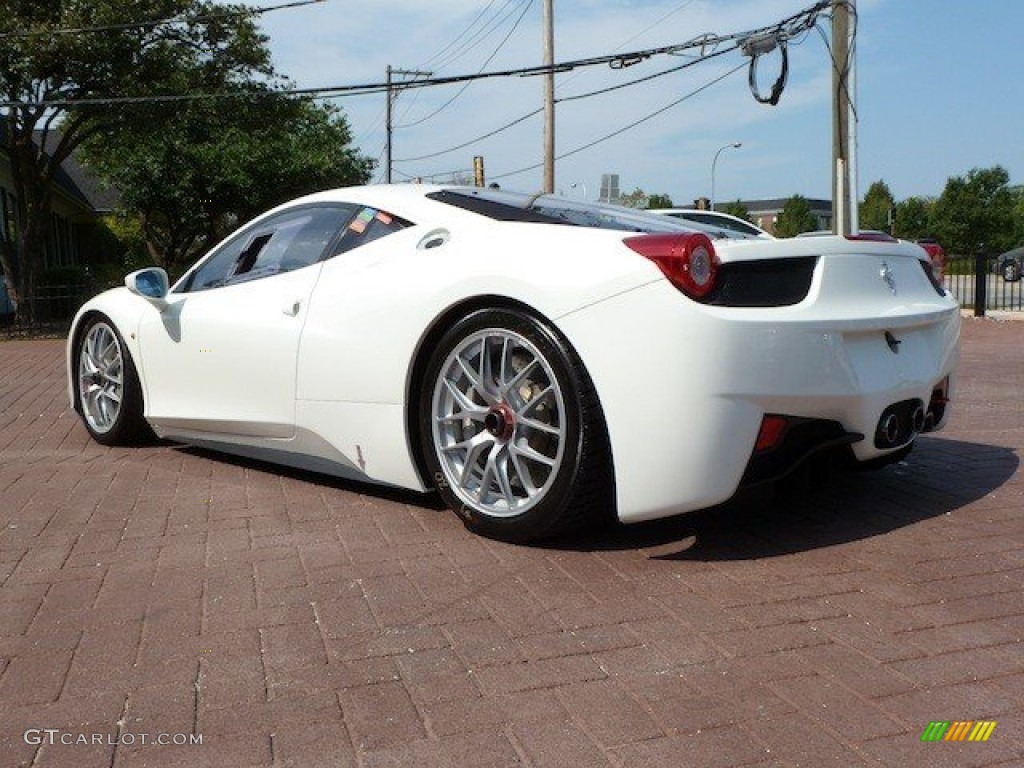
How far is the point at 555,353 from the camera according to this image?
3324 mm

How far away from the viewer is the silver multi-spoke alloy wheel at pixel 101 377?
216 inches

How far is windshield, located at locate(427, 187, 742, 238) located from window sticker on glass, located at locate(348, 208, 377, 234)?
0.26 metres

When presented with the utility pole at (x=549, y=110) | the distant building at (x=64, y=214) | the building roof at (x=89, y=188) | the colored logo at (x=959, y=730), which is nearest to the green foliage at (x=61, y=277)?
the distant building at (x=64, y=214)

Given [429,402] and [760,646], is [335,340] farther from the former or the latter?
[760,646]

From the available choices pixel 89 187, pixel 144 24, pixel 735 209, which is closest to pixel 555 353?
pixel 144 24

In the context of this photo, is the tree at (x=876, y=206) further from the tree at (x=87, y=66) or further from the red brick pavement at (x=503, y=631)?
the red brick pavement at (x=503, y=631)

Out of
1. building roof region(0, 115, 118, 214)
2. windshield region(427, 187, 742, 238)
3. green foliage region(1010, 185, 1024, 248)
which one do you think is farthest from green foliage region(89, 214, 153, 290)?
green foliage region(1010, 185, 1024, 248)

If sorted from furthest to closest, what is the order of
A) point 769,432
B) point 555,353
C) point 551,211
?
point 551,211 → point 555,353 → point 769,432

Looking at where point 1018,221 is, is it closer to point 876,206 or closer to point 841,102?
point 876,206

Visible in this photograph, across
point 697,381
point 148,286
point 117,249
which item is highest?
point 117,249

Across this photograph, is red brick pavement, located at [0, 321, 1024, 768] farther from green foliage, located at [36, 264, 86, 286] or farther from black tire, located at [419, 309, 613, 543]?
green foliage, located at [36, 264, 86, 286]

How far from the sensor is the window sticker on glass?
4.21 metres

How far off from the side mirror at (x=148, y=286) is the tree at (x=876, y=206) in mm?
68321

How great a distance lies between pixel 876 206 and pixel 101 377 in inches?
3221
